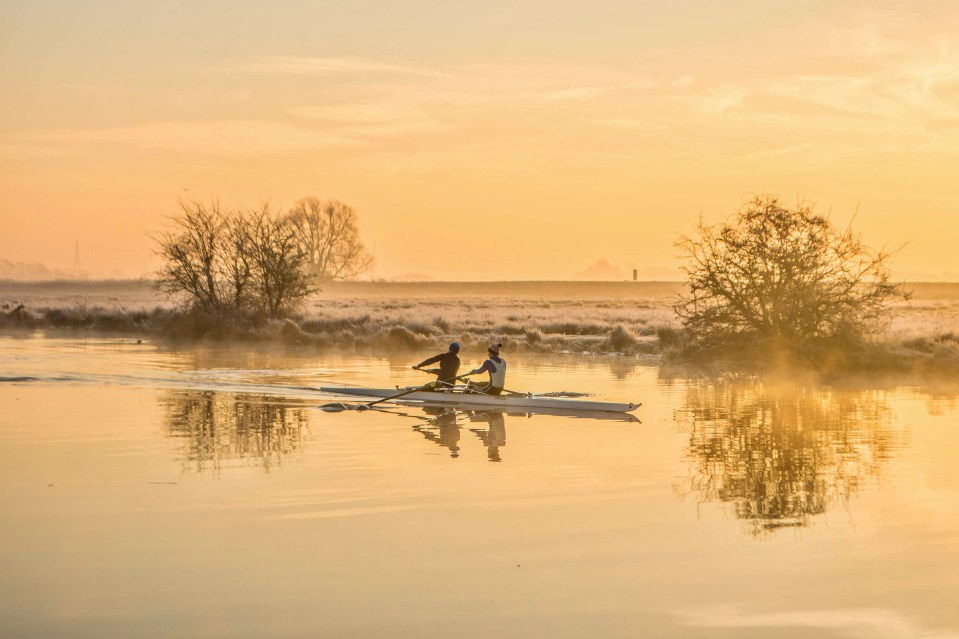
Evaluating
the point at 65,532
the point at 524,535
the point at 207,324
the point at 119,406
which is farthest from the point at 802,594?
the point at 207,324

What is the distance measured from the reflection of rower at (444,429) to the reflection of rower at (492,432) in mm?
431

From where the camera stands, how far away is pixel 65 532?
12.3m

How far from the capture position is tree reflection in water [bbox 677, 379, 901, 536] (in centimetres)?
1462

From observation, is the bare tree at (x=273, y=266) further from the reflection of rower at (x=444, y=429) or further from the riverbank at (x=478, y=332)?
the reflection of rower at (x=444, y=429)

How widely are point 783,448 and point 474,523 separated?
8.17m

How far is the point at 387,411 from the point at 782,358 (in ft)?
51.8

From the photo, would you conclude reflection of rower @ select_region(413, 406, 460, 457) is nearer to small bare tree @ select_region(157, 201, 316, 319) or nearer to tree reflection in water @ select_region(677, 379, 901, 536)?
tree reflection in water @ select_region(677, 379, 901, 536)

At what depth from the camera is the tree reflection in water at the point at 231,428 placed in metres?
17.8

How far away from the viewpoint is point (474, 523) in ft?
42.5

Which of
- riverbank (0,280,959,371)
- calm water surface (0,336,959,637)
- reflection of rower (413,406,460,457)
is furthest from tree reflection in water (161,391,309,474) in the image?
riverbank (0,280,959,371)

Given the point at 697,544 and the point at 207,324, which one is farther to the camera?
the point at 207,324

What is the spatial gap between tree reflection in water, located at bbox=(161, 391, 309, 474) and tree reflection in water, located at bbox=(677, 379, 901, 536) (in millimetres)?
6551

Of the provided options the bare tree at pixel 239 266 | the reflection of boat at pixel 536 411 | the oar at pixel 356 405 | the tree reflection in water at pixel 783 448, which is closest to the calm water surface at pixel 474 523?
the tree reflection in water at pixel 783 448

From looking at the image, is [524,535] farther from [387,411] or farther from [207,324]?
[207,324]
